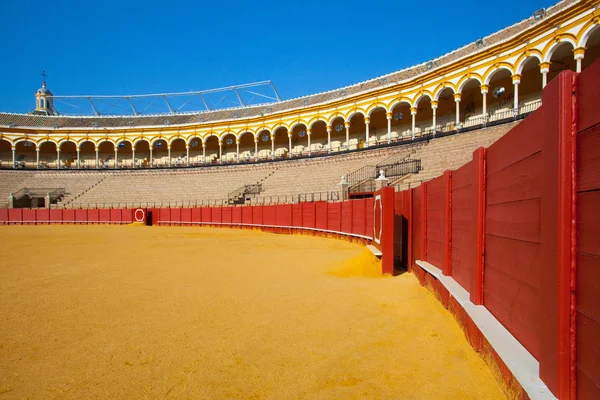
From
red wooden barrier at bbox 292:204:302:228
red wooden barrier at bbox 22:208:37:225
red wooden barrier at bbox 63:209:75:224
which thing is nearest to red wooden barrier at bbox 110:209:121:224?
red wooden barrier at bbox 63:209:75:224

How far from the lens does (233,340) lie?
3762mm

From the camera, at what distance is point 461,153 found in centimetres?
1869

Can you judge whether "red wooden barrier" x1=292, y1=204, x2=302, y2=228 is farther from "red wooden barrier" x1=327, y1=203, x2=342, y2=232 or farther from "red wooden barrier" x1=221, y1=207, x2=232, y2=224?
"red wooden barrier" x1=221, y1=207, x2=232, y2=224

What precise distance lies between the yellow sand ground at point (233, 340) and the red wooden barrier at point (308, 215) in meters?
12.0

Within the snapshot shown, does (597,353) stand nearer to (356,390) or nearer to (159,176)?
(356,390)

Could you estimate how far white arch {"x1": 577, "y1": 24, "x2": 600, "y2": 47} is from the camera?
56.7 feet

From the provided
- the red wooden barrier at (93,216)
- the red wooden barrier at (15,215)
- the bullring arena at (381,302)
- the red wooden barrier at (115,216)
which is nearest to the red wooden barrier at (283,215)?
the bullring arena at (381,302)

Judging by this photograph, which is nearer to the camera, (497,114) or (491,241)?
(491,241)

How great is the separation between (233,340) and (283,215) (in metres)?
17.9

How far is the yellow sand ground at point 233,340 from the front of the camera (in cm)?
281

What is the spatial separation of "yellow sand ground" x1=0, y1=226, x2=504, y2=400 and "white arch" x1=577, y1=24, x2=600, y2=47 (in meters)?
17.0

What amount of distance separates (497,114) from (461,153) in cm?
790

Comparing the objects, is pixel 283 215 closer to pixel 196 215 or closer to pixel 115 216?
pixel 196 215

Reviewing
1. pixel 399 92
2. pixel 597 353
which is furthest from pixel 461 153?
pixel 597 353
